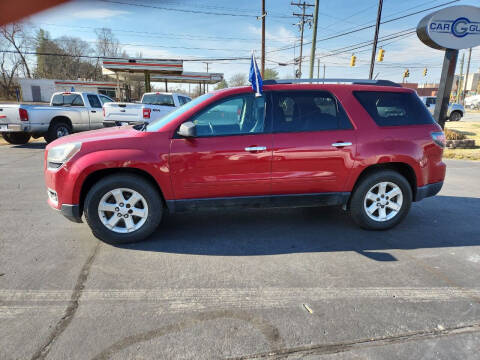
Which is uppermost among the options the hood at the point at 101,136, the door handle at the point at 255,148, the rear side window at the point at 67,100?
the rear side window at the point at 67,100

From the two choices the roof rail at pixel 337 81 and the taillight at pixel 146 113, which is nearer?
the roof rail at pixel 337 81

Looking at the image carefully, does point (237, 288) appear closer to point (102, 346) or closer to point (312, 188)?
point (102, 346)

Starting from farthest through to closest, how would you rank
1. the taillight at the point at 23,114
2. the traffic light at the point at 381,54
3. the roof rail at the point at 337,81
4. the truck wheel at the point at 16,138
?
the traffic light at the point at 381,54 < the truck wheel at the point at 16,138 < the taillight at the point at 23,114 < the roof rail at the point at 337,81

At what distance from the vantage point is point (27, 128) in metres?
10.8

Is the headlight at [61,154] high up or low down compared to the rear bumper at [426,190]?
up

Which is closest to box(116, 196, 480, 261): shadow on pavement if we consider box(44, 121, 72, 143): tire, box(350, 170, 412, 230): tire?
box(350, 170, 412, 230): tire

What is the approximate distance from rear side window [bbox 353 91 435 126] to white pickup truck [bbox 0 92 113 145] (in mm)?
11092

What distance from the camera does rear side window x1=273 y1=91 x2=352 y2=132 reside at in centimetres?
375

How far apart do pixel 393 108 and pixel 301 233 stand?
6.68ft

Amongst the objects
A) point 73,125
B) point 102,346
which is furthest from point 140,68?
point 102,346

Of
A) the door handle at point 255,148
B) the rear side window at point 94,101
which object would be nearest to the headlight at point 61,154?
the door handle at point 255,148

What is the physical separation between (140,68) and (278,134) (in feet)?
81.5

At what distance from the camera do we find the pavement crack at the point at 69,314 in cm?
204

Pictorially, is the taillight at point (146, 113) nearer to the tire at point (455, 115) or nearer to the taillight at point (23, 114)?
Answer: the taillight at point (23, 114)
